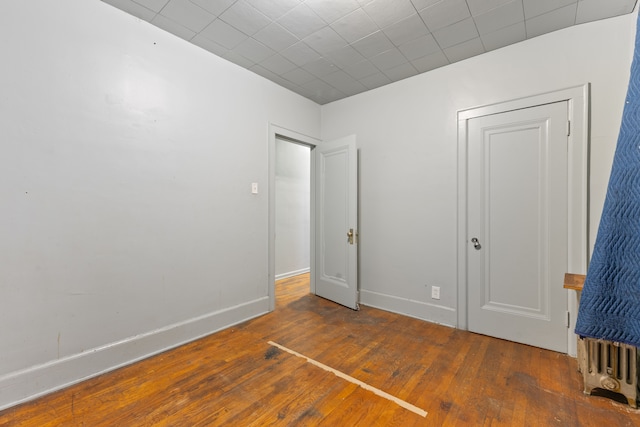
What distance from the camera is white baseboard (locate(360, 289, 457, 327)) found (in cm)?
280

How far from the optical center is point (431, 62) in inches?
108

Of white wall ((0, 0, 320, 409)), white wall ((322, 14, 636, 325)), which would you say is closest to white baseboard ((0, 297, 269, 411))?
white wall ((0, 0, 320, 409))

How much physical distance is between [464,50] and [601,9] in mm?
889

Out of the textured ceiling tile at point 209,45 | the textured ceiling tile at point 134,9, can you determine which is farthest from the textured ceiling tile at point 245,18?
the textured ceiling tile at point 134,9

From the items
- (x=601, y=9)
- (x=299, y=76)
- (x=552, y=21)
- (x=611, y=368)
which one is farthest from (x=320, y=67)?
(x=611, y=368)

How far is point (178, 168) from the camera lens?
2398 millimetres

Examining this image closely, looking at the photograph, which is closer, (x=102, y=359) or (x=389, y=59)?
(x=102, y=359)

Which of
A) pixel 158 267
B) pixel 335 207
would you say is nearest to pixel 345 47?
pixel 335 207

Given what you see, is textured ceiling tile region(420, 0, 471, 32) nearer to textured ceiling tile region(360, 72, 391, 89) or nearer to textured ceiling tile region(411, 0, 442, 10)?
textured ceiling tile region(411, 0, 442, 10)

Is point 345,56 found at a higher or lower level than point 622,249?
higher

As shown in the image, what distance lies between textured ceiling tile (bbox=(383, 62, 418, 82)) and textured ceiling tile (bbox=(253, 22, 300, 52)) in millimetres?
1098

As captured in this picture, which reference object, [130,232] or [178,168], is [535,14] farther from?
[130,232]

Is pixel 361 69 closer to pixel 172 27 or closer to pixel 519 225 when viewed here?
pixel 172 27

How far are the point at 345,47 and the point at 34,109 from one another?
2.32 m
